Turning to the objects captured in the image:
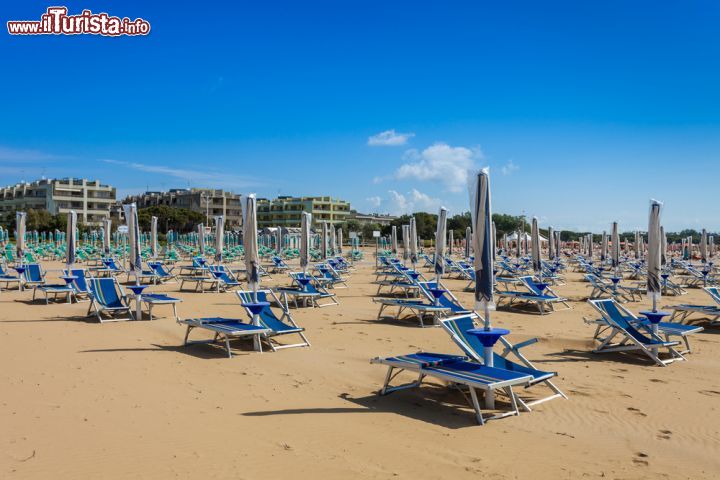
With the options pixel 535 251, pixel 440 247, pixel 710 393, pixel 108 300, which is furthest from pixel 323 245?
pixel 710 393

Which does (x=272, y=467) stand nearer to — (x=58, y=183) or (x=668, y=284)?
(x=668, y=284)

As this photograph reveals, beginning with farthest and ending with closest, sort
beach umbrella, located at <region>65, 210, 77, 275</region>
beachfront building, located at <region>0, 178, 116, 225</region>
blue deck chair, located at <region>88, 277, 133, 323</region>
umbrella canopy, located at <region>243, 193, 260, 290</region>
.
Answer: beachfront building, located at <region>0, 178, 116, 225</region>
beach umbrella, located at <region>65, 210, 77, 275</region>
blue deck chair, located at <region>88, 277, 133, 323</region>
umbrella canopy, located at <region>243, 193, 260, 290</region>

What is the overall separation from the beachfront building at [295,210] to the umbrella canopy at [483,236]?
89.3 meters

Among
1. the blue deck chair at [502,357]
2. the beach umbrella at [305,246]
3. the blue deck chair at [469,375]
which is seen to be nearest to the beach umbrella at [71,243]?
the beach umbrella at [305,246]

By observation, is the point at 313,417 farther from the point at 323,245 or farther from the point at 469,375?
the point at 323,245

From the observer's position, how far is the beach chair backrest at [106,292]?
10.4m

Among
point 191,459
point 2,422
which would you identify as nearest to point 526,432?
point 191,459

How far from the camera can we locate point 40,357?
23.1 feet

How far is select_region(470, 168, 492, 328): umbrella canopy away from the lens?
18.7ft

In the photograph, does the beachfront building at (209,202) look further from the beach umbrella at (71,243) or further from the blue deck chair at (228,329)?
the blue deck chair at (228,329)

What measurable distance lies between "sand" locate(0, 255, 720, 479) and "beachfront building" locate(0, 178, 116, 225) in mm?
78538

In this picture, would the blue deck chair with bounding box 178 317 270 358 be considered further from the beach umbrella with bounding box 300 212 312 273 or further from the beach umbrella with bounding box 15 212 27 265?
the beach umbrella with bounding box 15 212 27 265

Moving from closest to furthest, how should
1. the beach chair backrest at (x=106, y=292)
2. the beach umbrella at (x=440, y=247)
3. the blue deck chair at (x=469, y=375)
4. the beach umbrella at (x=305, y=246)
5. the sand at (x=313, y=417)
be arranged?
the sand at (x=313, y=417) → the blue deck chair at (x=469, y=375) → the beach chair backrest at (x=106, y=292) → the beach umbrella at (x=440, y=247) → the beach umbrella at (x=305, y=246)

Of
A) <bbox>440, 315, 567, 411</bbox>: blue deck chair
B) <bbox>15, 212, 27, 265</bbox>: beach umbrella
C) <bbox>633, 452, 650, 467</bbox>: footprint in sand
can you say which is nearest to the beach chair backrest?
<bbox>440, 315, 567, 411</bbox>: blue deck chair
